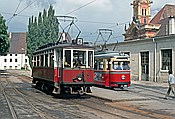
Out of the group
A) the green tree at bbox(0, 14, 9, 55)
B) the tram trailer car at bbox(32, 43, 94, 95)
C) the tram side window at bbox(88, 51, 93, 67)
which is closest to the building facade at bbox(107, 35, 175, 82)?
the green tree at bbox(0, 14, 9, 55)

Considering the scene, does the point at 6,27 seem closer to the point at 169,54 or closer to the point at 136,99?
the point at 169,54

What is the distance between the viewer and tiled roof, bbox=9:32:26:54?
123 m

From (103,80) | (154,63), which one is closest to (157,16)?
(154,63)

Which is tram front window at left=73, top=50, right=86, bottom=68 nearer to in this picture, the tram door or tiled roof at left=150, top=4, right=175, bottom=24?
the tram door

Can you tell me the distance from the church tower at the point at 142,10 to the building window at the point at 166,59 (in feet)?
146

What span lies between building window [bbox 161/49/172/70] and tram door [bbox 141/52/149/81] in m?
3.37

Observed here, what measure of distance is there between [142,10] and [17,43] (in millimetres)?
55978

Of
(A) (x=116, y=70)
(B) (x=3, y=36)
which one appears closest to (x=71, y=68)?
(A) (x=116, y=70)

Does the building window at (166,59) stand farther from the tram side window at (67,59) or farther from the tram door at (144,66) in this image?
the tram side window at (67,59)

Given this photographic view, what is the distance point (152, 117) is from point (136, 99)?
19.5 feet

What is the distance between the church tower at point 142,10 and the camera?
85.8m

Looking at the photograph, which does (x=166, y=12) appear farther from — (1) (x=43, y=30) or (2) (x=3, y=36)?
(2) (x=3, y=36)

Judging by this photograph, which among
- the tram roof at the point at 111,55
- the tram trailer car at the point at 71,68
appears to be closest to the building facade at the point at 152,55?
the tram roof at the point at 111,55

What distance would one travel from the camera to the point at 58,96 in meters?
21.0
